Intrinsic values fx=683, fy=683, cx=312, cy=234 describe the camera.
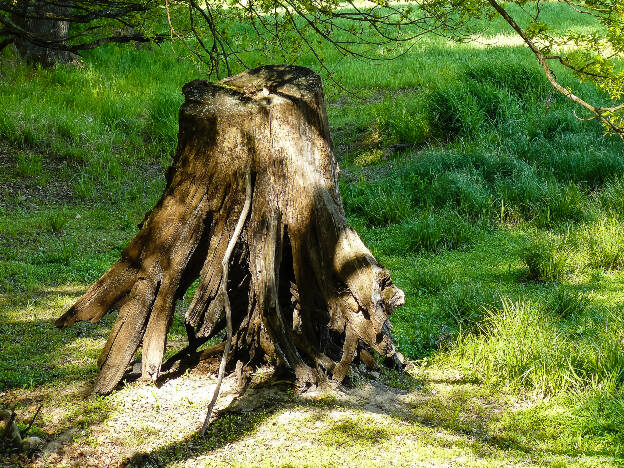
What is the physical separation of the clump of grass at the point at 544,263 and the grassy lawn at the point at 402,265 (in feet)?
0.07

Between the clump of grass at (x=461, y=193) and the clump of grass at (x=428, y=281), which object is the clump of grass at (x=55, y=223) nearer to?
the clump of grass at (x=428, y=281)

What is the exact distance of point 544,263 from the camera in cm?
600

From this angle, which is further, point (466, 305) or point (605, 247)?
point (605, 247)

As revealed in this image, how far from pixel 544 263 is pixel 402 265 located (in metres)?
1.34

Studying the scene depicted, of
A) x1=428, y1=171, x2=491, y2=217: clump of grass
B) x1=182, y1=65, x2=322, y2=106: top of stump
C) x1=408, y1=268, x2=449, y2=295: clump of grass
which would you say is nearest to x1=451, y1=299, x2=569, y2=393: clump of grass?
x1=408, y1=268, x2=449, y2=295: clump of grass

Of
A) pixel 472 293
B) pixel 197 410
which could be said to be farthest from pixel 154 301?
pixel 472 293

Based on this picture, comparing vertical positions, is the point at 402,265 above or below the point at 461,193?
below

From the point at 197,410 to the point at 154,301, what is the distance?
0.72m

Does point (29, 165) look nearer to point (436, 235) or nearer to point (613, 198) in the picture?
point (436, 235)

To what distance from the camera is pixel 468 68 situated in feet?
37.4

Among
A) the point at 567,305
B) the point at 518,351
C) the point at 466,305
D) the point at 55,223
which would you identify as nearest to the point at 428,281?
the point at 466,305

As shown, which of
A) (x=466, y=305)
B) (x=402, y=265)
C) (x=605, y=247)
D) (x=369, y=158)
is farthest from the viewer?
(x=369, y=158)

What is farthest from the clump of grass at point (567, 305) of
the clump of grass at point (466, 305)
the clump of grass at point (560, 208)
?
the clump of grass at point (560, 208)

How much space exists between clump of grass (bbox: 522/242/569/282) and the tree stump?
2.35m
